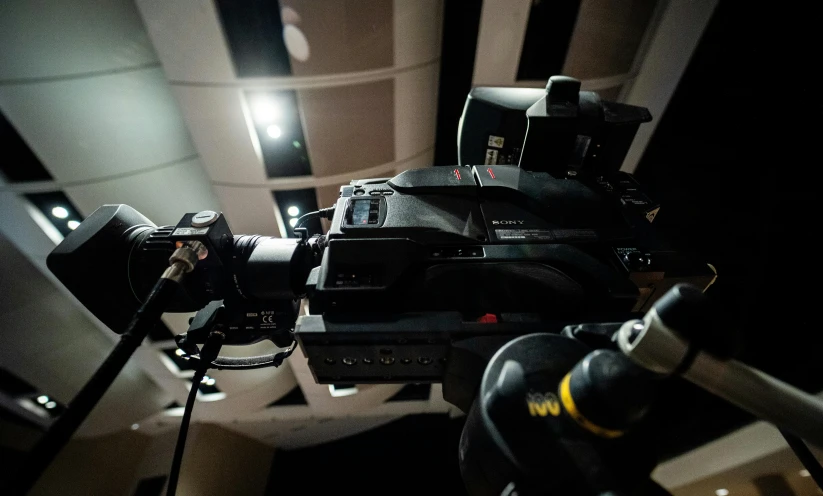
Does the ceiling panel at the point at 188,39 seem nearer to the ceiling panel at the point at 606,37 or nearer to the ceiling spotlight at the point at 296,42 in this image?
the ceiling spotlight at the point at 296,42

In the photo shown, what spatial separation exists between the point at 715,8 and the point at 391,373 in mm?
1980

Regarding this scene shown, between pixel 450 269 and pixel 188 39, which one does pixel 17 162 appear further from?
pixel 450 269

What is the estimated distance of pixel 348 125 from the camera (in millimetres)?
1493

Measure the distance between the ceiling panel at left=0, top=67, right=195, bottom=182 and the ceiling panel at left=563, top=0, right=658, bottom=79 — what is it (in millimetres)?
1862

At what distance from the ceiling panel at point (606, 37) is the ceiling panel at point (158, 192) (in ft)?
6.31

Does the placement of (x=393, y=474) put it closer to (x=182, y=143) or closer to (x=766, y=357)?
(x=766, y=357)

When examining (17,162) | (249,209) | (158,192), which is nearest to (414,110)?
(249,209)

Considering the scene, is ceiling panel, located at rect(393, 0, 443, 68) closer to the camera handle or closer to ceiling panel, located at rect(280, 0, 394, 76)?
ceiling panel, located at rect(280, 0, 394, 76)

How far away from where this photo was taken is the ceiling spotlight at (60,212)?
1576 mm

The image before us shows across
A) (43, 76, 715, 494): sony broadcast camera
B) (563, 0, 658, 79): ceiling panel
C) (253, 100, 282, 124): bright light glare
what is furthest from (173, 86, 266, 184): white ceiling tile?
(563, 0, 658, 79): ceiling panel

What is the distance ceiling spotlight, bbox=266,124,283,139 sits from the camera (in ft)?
4.76

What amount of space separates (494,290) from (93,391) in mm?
672

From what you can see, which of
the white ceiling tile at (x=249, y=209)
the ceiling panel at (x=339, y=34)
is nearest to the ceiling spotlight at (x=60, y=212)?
the white ceiling tile at (x=249, y=209)

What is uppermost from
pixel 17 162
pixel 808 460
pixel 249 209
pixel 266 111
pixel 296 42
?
pixel 296 42
